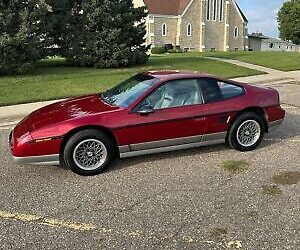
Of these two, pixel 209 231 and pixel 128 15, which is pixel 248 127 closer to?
pixel 209 231

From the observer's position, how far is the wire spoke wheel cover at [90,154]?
16.4ft

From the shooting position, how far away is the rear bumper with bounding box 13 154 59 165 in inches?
190

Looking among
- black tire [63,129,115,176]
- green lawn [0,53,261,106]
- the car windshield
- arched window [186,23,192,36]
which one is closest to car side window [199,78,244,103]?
the car windshield

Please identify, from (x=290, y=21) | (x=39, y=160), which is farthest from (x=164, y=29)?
(x=39, y=160)

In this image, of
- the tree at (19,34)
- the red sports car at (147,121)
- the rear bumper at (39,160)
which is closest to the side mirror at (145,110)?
the red sports car at (147,121)

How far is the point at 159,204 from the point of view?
4.16 meters

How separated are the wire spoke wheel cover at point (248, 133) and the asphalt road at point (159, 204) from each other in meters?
0.21

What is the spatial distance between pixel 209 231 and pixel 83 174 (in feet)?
6.86

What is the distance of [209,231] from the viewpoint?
11.8 feet

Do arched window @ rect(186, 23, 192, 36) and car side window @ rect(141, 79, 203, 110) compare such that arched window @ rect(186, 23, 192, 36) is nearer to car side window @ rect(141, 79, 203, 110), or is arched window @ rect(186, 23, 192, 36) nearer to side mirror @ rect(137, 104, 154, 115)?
car side window @ rect(141, 79, 203, 110)

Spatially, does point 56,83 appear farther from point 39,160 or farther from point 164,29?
point 164,29

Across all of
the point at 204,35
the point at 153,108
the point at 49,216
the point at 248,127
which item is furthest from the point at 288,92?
the point at 204,35

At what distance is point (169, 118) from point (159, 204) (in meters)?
1.53

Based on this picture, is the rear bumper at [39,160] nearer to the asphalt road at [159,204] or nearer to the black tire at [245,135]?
the asphalt road at [159,204]
